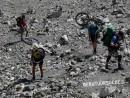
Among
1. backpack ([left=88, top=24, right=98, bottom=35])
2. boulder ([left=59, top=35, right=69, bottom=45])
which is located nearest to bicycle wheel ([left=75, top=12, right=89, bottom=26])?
boulder ([left=59, top=35, right=69, bottom=45])

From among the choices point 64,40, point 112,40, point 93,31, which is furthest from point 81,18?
point 112,40

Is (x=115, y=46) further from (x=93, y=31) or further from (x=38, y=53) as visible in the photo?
(x=38, y=53)

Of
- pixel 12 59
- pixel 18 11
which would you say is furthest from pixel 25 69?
pixel 18 11

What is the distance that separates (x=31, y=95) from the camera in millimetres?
15117

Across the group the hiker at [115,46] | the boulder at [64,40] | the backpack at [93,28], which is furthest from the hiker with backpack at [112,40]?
the boulder at [64,40]

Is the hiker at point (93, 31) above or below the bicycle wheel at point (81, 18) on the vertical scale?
below

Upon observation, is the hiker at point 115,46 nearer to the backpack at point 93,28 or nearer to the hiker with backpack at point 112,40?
the hiker with backpack at point 112,40

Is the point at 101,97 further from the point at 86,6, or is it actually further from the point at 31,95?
the point at 86,6

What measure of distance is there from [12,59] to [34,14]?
28.1 ft

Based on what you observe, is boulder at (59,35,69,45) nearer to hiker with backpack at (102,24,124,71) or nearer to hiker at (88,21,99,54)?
hiker at (88,21,99,54)

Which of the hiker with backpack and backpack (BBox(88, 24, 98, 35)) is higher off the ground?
backpack (BBox(88, 24, 98, 35))

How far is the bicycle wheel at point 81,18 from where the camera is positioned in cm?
2455

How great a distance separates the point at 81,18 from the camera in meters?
25.2

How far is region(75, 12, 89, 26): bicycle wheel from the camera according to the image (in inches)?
967
